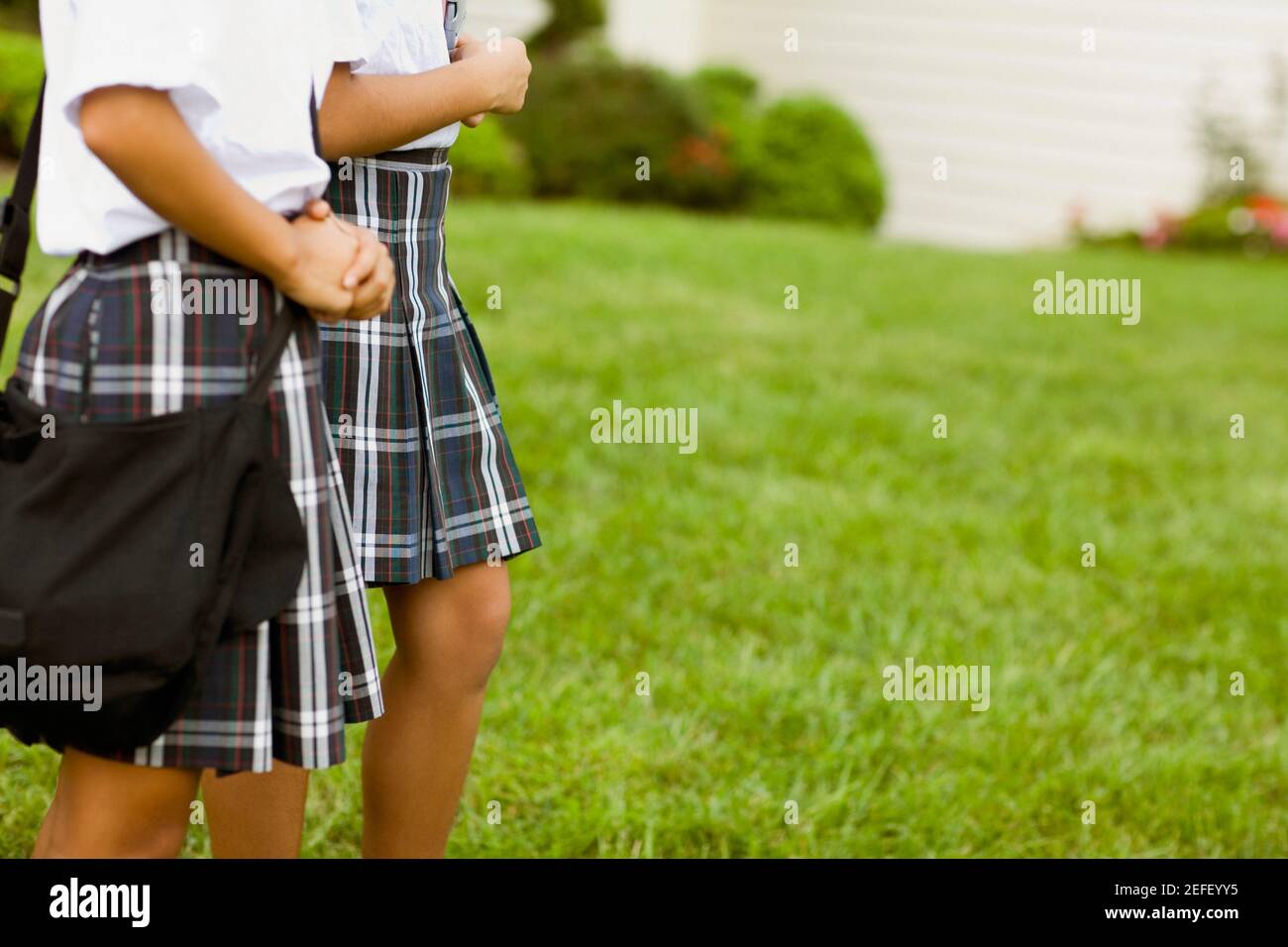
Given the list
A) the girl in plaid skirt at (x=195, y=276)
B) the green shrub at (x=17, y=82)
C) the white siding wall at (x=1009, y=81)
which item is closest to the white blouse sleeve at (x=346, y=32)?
the girl in plaid skirt at (x=195, y=276)

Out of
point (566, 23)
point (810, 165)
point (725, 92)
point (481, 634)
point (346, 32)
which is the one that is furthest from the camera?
point (725, 92)

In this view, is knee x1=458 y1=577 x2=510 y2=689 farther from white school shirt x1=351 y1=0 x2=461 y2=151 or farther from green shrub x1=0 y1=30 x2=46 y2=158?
green shrub x1=0 y1=30 x2=46 y2=158

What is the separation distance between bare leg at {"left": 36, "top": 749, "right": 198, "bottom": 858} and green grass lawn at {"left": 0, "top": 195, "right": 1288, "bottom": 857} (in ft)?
2.83

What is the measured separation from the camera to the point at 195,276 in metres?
1.30

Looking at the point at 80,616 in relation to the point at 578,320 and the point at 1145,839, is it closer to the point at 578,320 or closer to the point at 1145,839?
the point at 1145,839

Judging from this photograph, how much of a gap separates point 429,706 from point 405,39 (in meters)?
0.81

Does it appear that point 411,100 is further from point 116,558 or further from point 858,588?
point 858,588

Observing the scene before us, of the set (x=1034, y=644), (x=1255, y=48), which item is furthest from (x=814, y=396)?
(x=1255, y=48)

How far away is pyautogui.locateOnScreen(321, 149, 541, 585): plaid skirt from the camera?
5.33 feet

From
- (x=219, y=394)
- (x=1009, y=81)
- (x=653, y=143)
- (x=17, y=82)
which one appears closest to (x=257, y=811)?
(x=219, y=394)

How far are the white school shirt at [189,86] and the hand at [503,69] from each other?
0.31 meters

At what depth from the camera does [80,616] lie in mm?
1210

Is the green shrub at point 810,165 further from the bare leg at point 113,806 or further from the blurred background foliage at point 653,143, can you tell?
the bare leg at point 113,806

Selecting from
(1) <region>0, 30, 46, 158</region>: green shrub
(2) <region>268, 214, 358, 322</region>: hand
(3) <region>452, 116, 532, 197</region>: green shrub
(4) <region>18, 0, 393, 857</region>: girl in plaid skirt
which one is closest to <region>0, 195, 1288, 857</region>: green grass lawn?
(4) <region>18, 0, 393, 857</region>: girl in plaid skirt
